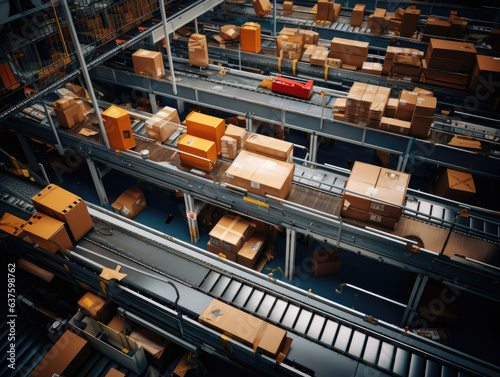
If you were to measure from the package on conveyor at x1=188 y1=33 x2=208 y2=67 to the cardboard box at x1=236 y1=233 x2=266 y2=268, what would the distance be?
515 centimetres

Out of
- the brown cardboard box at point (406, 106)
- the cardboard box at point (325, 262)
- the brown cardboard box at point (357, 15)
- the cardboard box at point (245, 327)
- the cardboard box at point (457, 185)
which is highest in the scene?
the brown cardboard box at point (357, 15)

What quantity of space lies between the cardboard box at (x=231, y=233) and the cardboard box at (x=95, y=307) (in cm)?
215

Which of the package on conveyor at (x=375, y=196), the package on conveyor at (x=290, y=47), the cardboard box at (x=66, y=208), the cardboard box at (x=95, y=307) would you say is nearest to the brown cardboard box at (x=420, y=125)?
the package on conveyor at (x=375, y=196)

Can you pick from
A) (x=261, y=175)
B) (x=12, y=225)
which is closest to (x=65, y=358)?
(x=12, y=225)

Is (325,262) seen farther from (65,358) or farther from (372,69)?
(372,69)

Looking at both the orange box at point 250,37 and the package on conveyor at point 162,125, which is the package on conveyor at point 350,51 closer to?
the orange box at point 250,37

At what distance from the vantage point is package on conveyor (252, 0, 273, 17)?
1247cm

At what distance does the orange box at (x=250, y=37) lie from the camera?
10.6m

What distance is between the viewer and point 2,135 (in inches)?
389

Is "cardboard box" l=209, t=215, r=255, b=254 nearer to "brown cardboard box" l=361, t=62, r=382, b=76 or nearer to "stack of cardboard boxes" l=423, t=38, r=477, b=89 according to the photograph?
"brown cardboard box" l=361, t=62, r=382, b=76

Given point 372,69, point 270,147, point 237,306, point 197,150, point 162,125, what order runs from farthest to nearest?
point 372,69
point 162,125
point 197,150
point 270,147
point 237,306

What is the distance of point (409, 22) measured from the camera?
10906mm

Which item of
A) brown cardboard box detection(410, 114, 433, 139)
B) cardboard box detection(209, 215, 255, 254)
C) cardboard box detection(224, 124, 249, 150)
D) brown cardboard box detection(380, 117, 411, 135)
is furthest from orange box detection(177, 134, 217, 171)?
brown cardboard box detection(410, 114, 433, 139)

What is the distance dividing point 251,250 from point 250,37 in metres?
6.39
